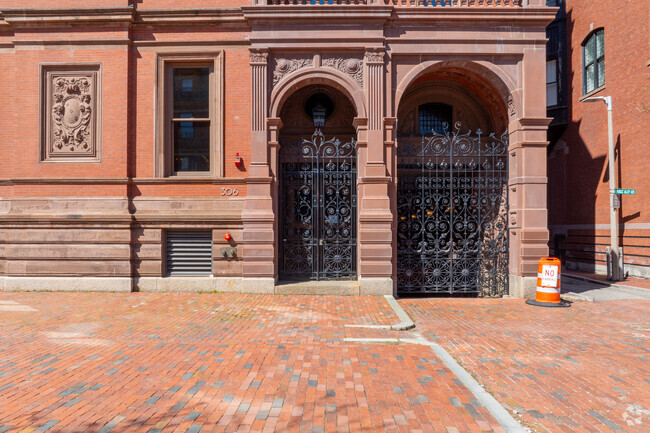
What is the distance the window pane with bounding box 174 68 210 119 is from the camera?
10.9 meters

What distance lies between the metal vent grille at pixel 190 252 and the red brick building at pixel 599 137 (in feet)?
46.9

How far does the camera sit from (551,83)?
1800cm

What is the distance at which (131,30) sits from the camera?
10570 millimetres

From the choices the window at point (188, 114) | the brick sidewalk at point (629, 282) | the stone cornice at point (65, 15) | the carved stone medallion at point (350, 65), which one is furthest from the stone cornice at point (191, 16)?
the brick sidewalk at point (629, 282)

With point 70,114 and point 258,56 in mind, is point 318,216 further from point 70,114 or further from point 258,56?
point 70,114

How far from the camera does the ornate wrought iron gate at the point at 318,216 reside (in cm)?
1062

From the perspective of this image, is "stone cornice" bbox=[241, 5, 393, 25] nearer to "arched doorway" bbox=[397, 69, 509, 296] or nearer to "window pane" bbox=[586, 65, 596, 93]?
"arched doorway" bbox=[397, 69, 509, 296]

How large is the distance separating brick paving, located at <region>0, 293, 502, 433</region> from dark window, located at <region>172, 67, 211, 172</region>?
187 inches

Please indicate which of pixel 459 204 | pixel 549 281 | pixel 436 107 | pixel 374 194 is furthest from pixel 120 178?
pixel 549 281

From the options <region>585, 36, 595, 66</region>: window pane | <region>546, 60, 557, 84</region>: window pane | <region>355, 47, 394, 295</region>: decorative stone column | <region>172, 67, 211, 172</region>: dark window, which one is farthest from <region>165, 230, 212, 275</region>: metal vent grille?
<region>546, 60, 557, 84</region>: window pane

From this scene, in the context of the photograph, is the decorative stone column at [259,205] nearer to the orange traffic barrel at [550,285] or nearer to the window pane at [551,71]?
the orange traffic barrel at [550,285]

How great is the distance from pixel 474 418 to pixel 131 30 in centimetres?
1228

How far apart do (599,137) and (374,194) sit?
11.6 meters

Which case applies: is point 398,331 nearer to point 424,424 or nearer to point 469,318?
point 469,318
